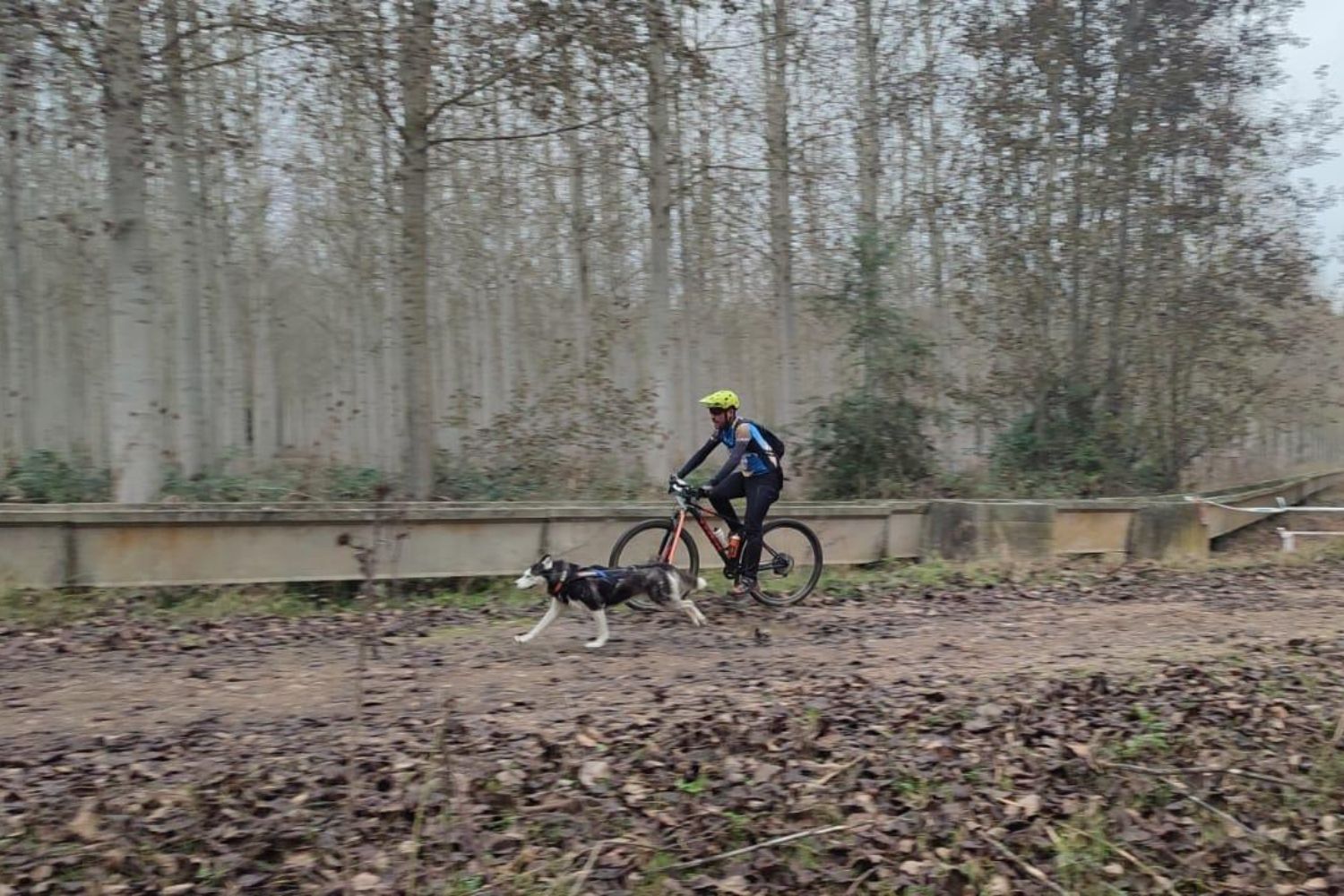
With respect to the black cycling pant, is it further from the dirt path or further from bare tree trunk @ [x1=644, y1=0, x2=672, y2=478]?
bare tree trunk @ [x1=644, y1=0, x2=672, y2=478]

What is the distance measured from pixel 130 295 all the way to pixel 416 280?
3.13 meters

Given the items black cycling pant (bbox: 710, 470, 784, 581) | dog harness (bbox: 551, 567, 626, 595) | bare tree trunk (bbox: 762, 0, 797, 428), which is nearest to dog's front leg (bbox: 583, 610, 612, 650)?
dog harness (bbox: 551, 567, 626, 595)

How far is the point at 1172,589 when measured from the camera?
11.1 metres

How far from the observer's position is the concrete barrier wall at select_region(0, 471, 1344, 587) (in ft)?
29.1

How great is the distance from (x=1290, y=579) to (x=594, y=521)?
8268mm

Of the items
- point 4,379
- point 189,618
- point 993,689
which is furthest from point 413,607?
point 4,379

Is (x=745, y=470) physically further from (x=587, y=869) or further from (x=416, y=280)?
(x=416, y=280)

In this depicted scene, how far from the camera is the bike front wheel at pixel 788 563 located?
10008mm

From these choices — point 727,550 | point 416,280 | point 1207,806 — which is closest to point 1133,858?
point 1207,806

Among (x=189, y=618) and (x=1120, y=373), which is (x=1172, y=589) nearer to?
(x=1120, y=373)

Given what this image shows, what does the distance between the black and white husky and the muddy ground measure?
0.28 meters

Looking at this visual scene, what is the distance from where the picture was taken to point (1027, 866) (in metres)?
5.45

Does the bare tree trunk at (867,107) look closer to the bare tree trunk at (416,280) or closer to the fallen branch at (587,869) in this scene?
the bare tree trunk at (416,280)

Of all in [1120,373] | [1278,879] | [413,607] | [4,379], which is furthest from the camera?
[4,379]
